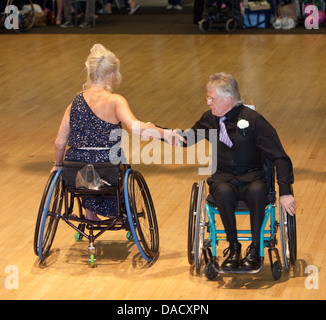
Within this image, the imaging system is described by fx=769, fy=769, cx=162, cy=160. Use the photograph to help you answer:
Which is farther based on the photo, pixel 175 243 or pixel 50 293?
pixel 175 243

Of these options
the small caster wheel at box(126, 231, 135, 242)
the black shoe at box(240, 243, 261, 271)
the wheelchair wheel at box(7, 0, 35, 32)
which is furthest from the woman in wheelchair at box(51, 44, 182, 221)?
the wheelchair wheel at box(7, 0, 35, 32)

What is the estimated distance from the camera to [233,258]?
394 centimetres

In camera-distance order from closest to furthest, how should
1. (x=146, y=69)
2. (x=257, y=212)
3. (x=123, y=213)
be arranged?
(x=257, y=212)
(x=123, y=213)
(x=146, y=69)

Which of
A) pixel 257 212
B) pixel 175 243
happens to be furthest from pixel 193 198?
pixel 175 243

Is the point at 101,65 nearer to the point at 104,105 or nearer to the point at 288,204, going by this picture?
the point at 104,105

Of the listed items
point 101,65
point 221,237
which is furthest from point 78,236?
point 101,65

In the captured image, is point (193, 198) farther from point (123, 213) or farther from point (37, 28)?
point (37, 28)

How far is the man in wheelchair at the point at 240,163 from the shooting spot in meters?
3.88

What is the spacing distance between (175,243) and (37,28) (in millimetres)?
9259

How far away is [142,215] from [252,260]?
70cm

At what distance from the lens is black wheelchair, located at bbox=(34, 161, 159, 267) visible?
158 inches

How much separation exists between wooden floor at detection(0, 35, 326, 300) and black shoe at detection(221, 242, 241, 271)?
0.39 ft

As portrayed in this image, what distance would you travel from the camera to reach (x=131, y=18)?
1418 cm

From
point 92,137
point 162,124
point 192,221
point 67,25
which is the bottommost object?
point 67,25
